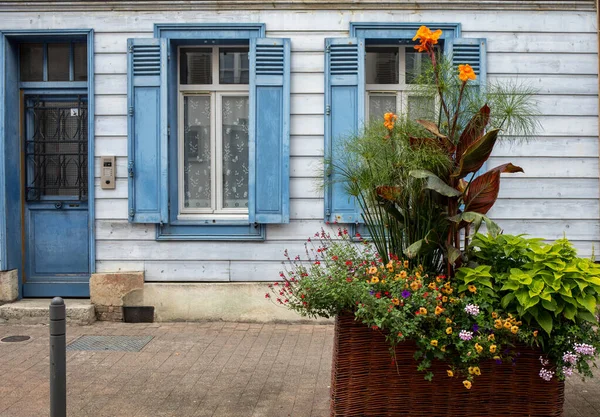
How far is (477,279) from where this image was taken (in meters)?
4.39

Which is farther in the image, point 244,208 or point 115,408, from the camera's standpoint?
point 244,208

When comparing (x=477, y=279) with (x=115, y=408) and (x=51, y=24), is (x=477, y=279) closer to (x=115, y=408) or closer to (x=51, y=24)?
(x=115, y=408)

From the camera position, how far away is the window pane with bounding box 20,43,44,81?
29.3 ft

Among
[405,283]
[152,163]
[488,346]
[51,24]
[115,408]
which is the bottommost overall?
[115,408]

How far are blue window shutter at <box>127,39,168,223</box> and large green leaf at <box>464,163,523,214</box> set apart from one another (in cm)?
458

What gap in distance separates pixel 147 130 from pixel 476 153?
16.2 ft

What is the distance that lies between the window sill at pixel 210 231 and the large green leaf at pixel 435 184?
4200 millimetres

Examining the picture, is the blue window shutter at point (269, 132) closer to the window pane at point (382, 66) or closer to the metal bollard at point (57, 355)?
the window pane at point (382, 66)

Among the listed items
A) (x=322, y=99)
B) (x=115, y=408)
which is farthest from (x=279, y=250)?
(x=115, y=408)

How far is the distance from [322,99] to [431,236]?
4.17m

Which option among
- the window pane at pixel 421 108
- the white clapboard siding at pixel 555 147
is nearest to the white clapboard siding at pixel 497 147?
the white clapboard siding at pixel 555 147

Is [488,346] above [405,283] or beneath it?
beneath

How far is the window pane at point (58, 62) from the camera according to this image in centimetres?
892

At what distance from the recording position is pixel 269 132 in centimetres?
838
